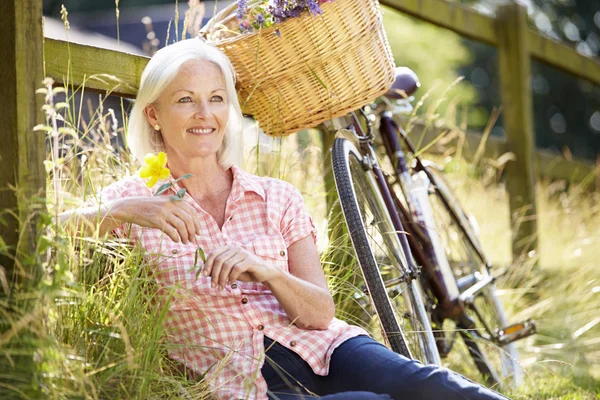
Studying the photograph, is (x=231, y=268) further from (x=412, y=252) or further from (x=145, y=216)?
(x=412, y=252)

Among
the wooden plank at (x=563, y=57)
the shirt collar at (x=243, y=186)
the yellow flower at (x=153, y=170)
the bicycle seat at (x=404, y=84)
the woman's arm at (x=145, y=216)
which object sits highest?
the wooden plank at (x=563, y=57)

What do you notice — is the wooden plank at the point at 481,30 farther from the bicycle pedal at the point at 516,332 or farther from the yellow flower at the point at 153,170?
the yellow flower at the point at 153,170

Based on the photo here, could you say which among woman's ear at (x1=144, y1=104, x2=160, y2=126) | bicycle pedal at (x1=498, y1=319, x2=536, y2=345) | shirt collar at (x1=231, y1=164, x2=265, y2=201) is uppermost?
woman's ear at (x1=144, y1=104, x2=160, y2=126)

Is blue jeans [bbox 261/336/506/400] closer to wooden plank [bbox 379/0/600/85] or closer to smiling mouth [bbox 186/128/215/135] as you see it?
smiling mouth [bbox 186/128/215/135]

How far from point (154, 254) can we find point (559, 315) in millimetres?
2678

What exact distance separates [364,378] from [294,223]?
0.50 metres

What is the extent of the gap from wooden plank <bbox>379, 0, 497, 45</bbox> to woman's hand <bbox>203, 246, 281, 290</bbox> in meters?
2.00

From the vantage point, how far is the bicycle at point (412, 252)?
254 centimetres

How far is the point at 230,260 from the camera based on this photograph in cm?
198

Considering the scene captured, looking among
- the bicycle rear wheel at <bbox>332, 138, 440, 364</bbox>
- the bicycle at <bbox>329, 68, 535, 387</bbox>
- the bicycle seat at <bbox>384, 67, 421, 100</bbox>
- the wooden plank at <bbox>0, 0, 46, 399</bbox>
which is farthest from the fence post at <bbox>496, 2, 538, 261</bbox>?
the wooden plank at <bbox>0, 0, 46, 399</bbox>

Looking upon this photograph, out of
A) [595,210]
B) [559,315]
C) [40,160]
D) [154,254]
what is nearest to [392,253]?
[154,254]

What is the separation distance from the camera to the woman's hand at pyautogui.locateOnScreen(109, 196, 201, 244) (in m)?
1.95

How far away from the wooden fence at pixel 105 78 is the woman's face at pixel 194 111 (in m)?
0.19

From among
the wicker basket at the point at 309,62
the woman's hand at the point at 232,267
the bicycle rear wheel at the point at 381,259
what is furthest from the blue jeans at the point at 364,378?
the wicker basket at the point at 309,62
